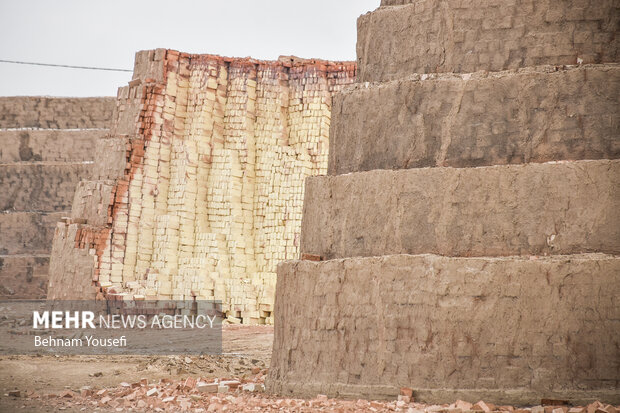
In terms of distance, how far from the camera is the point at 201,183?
20.9 metres

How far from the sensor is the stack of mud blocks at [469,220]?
26.0ft

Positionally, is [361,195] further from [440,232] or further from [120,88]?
[120,88]

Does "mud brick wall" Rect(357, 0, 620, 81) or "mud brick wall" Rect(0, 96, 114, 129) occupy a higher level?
"mud brick wall" Rect(0, 96, 114, 129)

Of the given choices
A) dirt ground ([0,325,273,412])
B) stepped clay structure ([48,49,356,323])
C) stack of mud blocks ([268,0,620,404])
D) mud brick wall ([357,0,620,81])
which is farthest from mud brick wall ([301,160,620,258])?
stepped clay structure ([48,49,356,323])

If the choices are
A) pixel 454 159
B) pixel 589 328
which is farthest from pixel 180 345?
pixel 589 328

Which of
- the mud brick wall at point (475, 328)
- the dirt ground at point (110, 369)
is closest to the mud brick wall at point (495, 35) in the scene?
the mud brick wall at point (475, 328)

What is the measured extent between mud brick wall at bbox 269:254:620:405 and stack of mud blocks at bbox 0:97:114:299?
19059 millimetres

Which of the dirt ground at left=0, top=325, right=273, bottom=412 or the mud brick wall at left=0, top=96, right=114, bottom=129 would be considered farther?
the mud brick wall at left=0, top=96, right=114, bottom=129

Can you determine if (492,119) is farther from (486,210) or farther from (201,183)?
(201,183)

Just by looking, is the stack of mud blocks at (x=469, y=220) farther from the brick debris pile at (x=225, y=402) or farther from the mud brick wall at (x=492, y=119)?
the brick debris pile at (x=225, y=402)

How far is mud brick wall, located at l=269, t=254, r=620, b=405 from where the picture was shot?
7.84 meters

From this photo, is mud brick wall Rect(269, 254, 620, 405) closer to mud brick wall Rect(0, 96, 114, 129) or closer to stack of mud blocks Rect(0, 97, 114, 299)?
stack of mud blocks Rect(0, 97, 114, 299)

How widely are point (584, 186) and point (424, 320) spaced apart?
65.2 inches

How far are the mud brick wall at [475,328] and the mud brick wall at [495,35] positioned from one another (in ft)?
6.65
